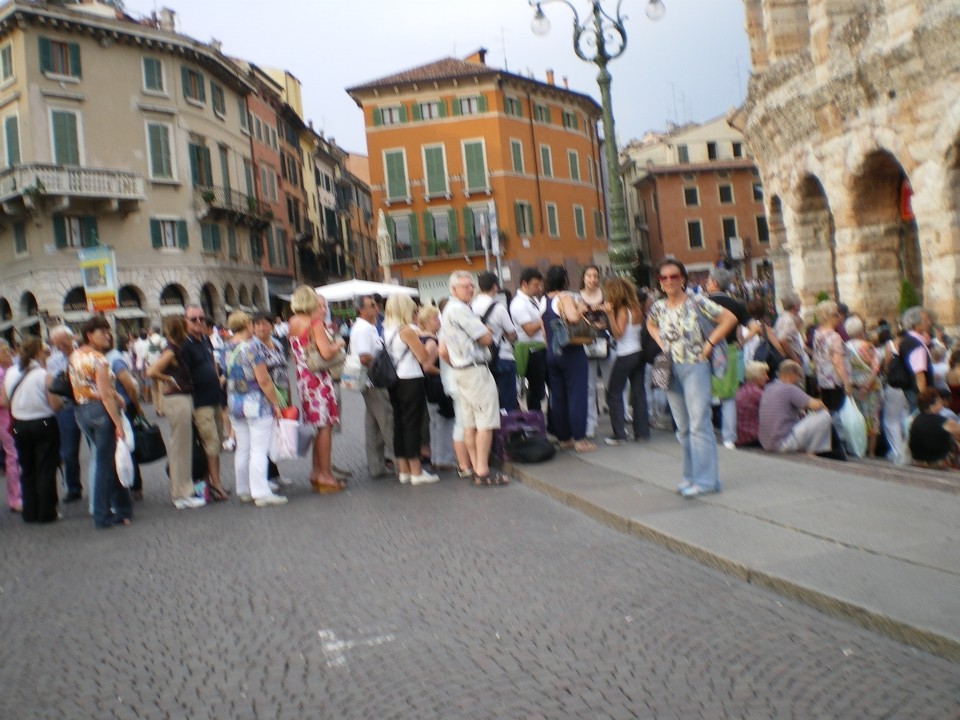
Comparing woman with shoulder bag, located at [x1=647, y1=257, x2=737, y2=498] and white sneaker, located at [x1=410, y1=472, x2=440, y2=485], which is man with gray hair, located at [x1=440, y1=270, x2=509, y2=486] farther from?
woman with shoulder bag, located at [x1=647, y1=257, x2=737, y2=498]

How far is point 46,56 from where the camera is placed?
36719 millimetres

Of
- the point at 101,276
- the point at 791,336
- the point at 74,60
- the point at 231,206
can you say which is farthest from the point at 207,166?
the point at 791,336

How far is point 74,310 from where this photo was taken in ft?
124

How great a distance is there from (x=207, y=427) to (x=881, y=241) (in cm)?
1216

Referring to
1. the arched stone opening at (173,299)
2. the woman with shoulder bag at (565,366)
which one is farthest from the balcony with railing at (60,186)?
the woman with shoulder bag at (565,366)

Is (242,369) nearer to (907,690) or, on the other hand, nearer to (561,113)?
(907,690)

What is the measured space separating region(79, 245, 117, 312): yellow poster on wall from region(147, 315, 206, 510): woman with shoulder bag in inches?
769

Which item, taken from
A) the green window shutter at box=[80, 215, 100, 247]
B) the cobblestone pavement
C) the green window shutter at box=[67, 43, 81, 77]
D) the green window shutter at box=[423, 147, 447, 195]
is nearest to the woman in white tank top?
the cobblestone pavement

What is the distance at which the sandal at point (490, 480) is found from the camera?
369 inches

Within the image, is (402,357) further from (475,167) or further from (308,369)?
(475,167)

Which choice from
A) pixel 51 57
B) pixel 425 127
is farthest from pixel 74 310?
pixel 425 127

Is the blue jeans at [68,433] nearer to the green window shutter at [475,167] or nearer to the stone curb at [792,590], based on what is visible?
the stone curb at [792,590]

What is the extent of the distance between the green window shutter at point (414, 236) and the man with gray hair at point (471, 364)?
143 ft

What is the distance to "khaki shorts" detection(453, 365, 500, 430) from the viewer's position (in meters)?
9.09
